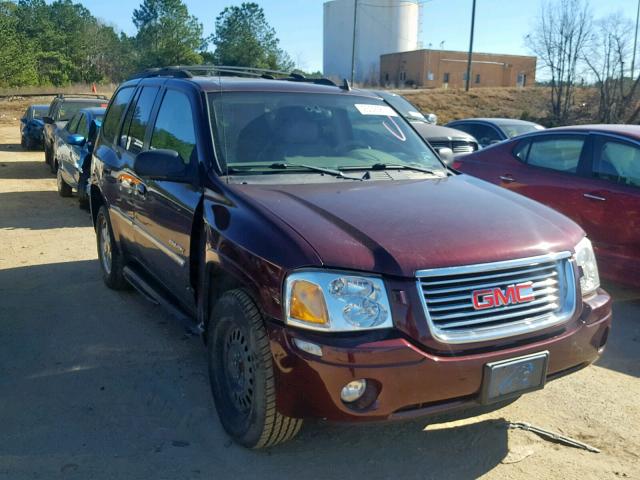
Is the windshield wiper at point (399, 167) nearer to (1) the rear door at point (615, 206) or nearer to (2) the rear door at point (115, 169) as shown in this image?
(2) the rear door at point (115, 169)

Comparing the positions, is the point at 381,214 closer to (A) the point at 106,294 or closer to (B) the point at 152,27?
(A) the point at 106,294

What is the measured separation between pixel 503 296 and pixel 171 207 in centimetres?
222

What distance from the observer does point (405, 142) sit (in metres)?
4.77

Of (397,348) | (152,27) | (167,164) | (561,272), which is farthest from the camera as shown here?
(152,27)

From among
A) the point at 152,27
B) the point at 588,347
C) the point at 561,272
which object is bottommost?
the point at 588,347

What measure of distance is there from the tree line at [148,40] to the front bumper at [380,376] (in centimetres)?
6489

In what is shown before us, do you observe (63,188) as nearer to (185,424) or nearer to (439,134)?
(439,134)

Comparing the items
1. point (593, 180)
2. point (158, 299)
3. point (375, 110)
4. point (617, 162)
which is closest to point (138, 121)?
point (158, 299)

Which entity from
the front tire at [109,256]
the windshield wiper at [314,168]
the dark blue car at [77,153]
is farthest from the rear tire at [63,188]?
the windshield wiper at [314,168]

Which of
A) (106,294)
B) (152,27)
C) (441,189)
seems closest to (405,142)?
(441,189)

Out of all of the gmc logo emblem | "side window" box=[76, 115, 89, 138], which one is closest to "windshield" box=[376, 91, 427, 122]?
"side window" box=[76, 115, 89, 138]

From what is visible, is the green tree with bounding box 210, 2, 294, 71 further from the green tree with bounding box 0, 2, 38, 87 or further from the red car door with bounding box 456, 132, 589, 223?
the red car door with bounding box 456, 132, 589, 223

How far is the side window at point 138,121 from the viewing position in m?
5.15

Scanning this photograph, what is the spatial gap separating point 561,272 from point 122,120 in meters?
4.04
